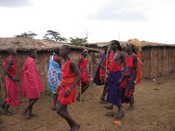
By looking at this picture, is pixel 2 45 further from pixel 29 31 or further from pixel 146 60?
pixel 29 31

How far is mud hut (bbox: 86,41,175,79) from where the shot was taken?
10.9 metres

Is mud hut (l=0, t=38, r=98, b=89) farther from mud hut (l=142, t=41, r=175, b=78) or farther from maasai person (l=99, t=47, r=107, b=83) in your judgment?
mud hut (l=142, t=41, r=175, b=78)

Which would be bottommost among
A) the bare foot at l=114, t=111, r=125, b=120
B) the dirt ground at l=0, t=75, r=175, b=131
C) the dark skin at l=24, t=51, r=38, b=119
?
the dirt ground at l=0, t=75, r=175, b=131

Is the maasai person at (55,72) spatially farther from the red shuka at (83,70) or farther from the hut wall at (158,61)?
the hut wall at (158,61)

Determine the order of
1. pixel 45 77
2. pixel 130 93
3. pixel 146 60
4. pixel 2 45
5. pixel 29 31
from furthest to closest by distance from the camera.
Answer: pixel 29 31, pixel 146 60, pixel 45 77, pixel 2 45, pixel 130 93

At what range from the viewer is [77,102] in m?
5.93

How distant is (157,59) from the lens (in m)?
11.4

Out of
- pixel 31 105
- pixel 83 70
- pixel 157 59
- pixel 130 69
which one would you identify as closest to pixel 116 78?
pixel 130 69

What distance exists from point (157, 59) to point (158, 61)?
16 cm

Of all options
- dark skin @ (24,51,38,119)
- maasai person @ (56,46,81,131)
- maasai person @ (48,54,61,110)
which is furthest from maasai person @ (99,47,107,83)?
maasai person @ (56,46,81,131)

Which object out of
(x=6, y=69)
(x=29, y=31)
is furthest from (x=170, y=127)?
(x=29, y=31)

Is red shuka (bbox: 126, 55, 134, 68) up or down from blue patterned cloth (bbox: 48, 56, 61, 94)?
up

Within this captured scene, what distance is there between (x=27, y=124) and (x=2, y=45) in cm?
320

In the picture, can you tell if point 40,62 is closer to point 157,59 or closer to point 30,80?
point 30,80
